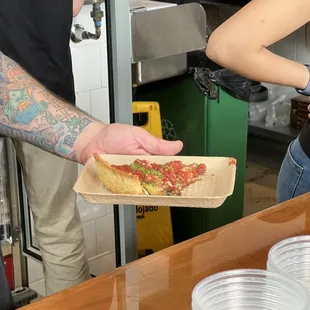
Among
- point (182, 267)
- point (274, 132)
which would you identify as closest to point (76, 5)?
point (182, 267)

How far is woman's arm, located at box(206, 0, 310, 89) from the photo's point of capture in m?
1.48

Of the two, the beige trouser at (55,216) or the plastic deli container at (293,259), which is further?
the beige trouser at (55,216)

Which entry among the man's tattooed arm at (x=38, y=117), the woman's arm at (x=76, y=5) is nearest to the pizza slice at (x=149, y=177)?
the man's tattooed arm at (x=38, y=117)

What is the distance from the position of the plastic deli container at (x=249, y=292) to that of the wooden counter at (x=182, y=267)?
0.13 metres

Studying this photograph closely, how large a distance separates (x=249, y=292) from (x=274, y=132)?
299 cm

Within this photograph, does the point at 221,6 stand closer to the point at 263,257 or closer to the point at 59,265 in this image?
the point at 59,265

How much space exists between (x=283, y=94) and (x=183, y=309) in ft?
10.4

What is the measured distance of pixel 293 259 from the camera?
1.04 meters

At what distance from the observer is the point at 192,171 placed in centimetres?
124

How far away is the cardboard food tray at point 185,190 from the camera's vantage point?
3.72ft

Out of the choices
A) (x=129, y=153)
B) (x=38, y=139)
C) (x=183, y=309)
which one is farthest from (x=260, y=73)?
(x=183, y=309)

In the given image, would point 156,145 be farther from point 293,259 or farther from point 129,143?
point 293,259

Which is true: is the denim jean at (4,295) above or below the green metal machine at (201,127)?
above

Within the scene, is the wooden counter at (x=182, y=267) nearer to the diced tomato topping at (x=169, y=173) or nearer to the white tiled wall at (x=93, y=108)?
the diced tomato topping at (x=169, y=173)
